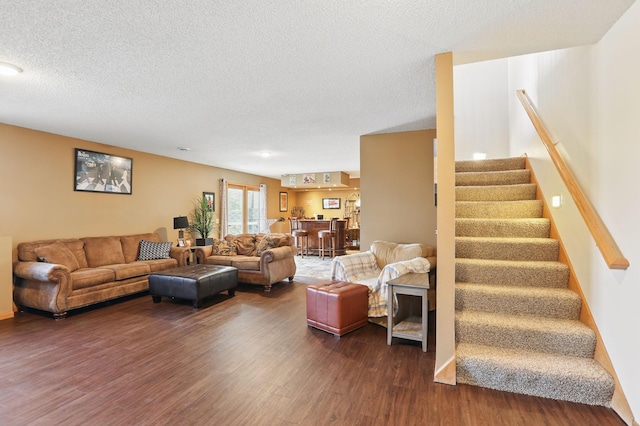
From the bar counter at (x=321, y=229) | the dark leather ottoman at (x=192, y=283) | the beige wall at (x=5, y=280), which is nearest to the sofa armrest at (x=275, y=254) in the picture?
the dark leather ottoman at (x=192, y=283)

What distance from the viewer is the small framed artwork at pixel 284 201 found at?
11234 millimetres

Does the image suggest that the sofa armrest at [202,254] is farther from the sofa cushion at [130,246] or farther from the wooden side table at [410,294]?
the wooden side table at [410,294]

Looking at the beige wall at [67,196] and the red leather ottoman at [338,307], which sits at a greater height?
the beige wall at [67,196]

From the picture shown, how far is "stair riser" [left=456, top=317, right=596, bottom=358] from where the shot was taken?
7.25ft

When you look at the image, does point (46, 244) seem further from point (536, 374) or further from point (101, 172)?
point (536, 374)

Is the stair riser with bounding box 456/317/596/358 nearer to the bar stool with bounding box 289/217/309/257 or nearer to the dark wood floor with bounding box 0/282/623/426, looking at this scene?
the dark wood floor with bounding box 0/282/623/426

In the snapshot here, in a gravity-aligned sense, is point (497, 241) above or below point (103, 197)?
below

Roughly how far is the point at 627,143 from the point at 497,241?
1.37 metres

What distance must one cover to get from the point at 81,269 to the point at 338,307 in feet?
12.7

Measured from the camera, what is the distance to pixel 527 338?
233cm

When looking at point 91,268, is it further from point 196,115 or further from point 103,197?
point 196,115

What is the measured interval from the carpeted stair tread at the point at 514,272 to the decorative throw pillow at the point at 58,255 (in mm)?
5059

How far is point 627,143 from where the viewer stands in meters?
1.89

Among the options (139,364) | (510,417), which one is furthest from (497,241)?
(139,364)
